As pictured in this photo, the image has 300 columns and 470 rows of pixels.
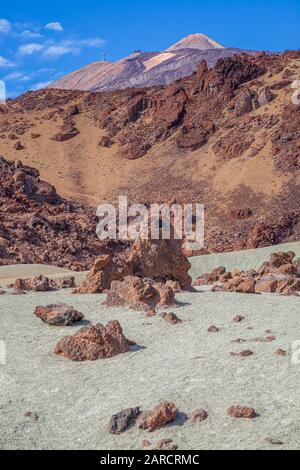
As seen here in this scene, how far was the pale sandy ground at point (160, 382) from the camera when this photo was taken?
6.56 m

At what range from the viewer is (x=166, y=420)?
668cm

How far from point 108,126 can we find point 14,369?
1756 inches

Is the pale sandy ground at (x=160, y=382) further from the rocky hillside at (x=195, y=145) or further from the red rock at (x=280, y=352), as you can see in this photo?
the rocky hillside at (x=195, y=145)

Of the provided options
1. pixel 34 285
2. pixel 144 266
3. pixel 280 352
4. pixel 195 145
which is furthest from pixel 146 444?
pixel 195 145

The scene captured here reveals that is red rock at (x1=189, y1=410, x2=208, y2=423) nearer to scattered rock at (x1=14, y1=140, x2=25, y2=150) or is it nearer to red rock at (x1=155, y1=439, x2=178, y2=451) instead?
red rock at (x1=155, y1=439, x2=178, y2=451)

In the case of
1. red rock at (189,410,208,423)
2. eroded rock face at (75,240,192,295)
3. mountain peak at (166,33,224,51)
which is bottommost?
red rock at (189,410,208,423)

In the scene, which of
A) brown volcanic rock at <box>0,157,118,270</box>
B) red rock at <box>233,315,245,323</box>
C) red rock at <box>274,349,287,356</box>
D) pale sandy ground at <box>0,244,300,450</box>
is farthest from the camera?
brown volcanic rock at <box>0,157,118,270</box>

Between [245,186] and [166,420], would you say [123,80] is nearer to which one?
[245,186]

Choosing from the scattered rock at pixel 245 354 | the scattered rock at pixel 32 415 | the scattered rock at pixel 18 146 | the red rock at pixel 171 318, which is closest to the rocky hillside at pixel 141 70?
the scattered rock at pixel 18 146

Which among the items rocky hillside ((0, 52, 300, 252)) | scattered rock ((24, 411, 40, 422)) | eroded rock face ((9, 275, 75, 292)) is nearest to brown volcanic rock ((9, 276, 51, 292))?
eroded rock face ((9, 275, 75, 292))

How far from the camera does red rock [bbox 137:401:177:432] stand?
665cm

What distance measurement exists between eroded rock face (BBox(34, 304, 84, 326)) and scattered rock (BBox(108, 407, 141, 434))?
355 cm
